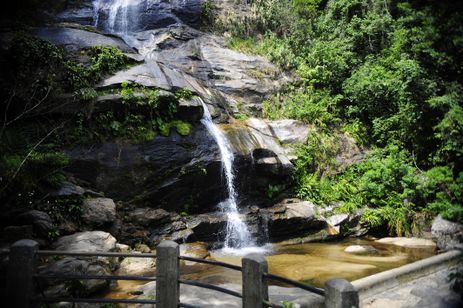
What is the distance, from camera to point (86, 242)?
27.0ft

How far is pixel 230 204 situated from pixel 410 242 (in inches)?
260

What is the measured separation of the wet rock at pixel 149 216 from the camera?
433 inches

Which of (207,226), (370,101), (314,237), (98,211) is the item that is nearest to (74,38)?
(98,211)

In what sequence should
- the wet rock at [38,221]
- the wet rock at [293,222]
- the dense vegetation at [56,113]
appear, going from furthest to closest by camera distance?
the wet rock at [293,222] → the dense vegetation at [56,113] → the wet rock at [38,221]

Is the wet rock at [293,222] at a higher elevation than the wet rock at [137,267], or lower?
higher

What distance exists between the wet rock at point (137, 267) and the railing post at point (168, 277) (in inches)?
165

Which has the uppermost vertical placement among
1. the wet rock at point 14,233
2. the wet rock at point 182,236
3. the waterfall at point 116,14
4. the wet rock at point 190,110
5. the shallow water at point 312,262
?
the waterfall at point 116,14

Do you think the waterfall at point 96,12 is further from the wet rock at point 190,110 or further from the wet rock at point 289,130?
the wet rock at point 289,130

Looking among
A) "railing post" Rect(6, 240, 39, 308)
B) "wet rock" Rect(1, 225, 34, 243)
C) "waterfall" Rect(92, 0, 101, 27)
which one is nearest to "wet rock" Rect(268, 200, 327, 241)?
"wet rock" Rect(1, 225, 34, 243)

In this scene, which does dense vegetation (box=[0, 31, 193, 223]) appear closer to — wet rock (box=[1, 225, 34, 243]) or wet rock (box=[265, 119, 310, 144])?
wet rock (box=[1, 225, 34, 243])

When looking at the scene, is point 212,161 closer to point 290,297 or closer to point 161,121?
point 161,121

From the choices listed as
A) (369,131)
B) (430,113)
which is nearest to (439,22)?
(430,113)

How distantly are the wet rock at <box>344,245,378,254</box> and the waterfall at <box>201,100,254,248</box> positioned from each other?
335cm

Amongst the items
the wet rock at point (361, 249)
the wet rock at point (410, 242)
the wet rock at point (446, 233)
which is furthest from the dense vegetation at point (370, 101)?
the wet rock at point (361, 249)
